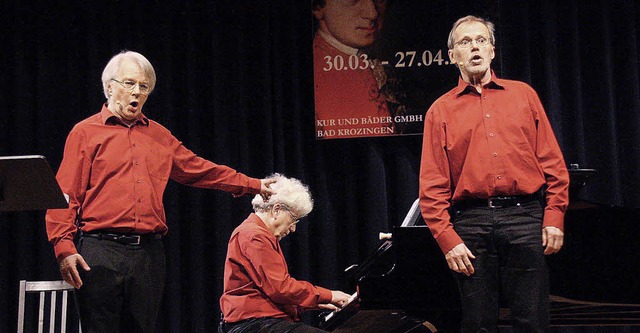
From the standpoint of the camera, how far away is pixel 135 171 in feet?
9.63

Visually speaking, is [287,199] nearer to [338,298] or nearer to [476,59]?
[338,298]

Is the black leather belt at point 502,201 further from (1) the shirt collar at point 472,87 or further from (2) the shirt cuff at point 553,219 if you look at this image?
(1) the shirt collar at point 472,87

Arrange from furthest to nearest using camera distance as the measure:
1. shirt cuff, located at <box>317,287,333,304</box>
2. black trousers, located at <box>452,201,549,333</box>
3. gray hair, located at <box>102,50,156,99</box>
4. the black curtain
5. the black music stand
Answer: the black curtain, shirt cuff, located at <box>317,287,333,304</box>, gray hair, located at <box>102,50,156,99</box>, black trousers, located at <box>452,201,549,333</box>, the black music stand

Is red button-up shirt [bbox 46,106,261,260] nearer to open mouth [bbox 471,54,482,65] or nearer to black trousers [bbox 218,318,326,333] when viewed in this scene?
black trousers [bbox 218,318,326,333]

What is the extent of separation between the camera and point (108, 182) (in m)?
2.88

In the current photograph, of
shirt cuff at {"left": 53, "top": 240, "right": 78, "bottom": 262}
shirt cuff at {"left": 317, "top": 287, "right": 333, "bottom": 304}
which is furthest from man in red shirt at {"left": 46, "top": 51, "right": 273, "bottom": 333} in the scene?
shirt cuff at {"left": 317, "top": 287, "right": 333, "bottom": 304}

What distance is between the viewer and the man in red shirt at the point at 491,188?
2561 mm

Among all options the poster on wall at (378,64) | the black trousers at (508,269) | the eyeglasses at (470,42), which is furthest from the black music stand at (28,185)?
the poster on wall at (378,64)

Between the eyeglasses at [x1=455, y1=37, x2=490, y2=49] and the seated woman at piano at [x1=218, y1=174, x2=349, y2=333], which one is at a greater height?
the eyeglasses at [x1=455, y1=37, x2=490, y2=49]

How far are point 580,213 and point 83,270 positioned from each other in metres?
2.16

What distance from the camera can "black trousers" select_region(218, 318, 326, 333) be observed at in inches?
131

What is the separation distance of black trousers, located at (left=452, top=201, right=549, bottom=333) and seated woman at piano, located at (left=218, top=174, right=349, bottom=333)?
0.95 metres

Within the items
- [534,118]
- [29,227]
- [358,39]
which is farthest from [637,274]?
[29,227]

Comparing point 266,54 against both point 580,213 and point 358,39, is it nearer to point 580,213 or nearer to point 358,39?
point 358,39
